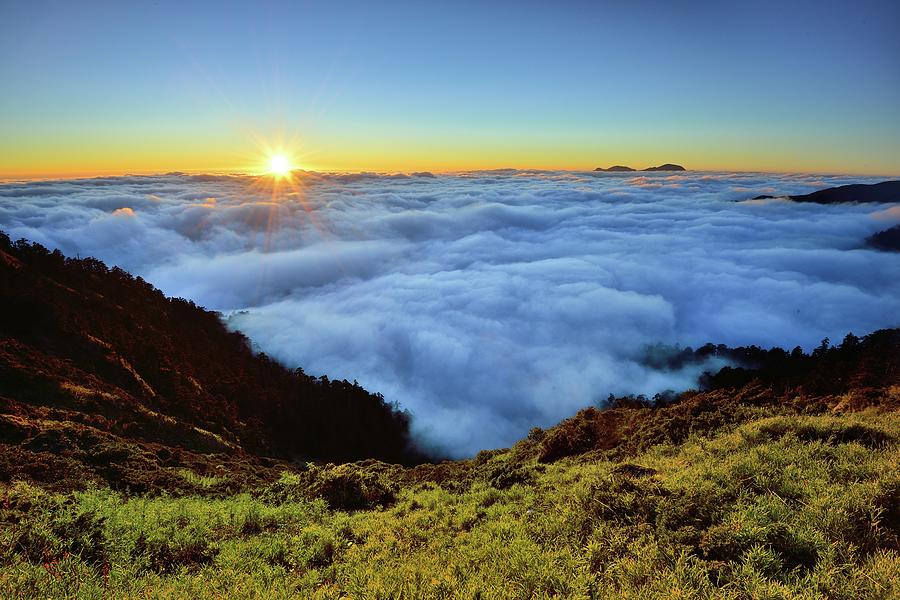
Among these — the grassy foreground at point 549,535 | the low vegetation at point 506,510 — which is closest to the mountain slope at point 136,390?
the low vegetation at point 506,510

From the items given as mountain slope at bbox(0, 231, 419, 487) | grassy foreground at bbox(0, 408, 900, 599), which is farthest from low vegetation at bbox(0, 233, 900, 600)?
mountain slope at bbox(0, 231, 419, 487)

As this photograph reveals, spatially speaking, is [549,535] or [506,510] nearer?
[549,535]

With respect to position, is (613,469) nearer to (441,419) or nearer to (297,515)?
(297,515)

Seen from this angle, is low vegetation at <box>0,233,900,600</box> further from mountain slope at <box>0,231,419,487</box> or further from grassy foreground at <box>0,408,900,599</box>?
mountain slope at <box>0,231,419,487</box>

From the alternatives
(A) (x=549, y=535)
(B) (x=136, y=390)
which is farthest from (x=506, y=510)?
(B) (x=136, y=390)

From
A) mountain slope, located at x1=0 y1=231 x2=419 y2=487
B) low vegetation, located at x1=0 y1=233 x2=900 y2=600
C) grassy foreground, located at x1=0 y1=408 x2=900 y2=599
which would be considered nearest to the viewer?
grassy foreground, located at x1=0 y1=408 x2=900 y2=599

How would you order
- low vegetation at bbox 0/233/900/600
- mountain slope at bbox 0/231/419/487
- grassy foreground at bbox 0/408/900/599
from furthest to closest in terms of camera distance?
mountain slope at bbox 0/231/419/487 → low vegetation at bbox 0/233/900/600 → grassy foreground at bbox 0/408/900/599

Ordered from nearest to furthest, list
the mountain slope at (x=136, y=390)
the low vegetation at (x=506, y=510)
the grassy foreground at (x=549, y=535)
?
the grassy foreground at (x=549, y=535) → the low vegetation at (x=506, y=510) → the mountain slope at (x=136, y=390)

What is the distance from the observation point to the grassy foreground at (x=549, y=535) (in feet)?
16.6

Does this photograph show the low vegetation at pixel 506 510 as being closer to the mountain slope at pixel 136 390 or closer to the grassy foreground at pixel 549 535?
the grassy foreground at pixel 549 535

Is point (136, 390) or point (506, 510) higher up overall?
point (506, 510)

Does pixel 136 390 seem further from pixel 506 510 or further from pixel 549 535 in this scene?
pixel 549 535

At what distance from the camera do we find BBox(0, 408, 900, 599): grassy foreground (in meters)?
5.06

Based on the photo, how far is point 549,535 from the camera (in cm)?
692
